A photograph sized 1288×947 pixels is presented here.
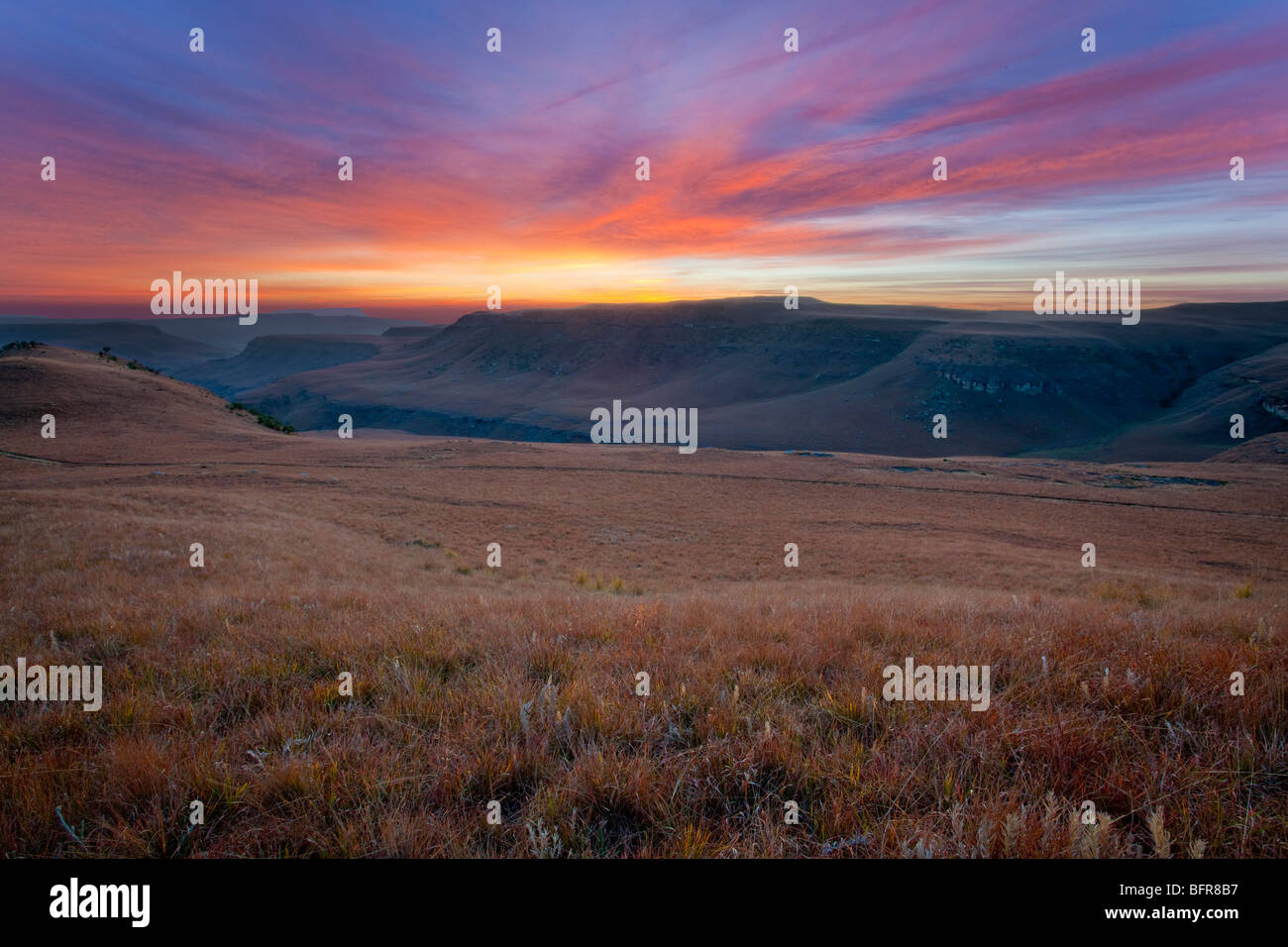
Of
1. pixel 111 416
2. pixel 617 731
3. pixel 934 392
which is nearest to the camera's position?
pixel 617 731

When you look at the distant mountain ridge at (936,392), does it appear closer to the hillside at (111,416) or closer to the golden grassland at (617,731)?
the hillside at (111,416)

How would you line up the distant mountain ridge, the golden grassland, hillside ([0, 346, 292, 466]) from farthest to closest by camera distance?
the distant mountain ridge
hillside ([0, 346, 292, 466])
the golden grassland

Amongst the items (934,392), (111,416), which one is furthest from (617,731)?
(934,392)

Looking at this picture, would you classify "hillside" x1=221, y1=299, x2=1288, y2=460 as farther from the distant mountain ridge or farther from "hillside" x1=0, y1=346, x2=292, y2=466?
"hillside" x1=0, y1=346, x2=292, y2=466

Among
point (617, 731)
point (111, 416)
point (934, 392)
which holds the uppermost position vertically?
point (934, 392)

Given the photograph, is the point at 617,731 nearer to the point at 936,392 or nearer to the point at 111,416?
the point at 111,416

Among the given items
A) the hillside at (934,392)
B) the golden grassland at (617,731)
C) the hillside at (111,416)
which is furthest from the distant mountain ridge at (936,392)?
the golden grassland at (617,731)

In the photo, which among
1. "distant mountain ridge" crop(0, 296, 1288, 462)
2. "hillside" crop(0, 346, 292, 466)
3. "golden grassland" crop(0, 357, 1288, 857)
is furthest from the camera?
"distant mountain ridge" crop(0, 296, 1288, 462)

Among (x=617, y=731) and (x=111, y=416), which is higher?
(x=111, y=416)

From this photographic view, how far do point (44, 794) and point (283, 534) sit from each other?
66.0 feet

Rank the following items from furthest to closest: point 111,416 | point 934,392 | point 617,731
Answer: point 934,392, point 111,416, point 617,731

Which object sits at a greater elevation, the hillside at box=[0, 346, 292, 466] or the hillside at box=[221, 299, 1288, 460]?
the hillside at box=[221, 299, 1288, 460]

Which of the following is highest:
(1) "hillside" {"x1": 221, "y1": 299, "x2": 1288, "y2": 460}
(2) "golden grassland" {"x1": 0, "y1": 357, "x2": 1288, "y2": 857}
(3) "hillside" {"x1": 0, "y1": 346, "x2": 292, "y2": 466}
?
(1) "hillside" {"x1": 221, "y1": 299, "x2": 1288, "y2": 460}

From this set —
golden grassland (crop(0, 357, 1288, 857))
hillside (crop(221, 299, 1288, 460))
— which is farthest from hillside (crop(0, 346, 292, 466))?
hillside (crop(221, 299, 1288, 460))
